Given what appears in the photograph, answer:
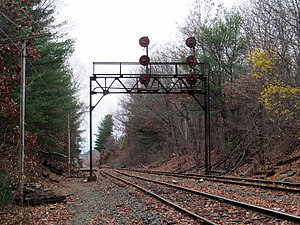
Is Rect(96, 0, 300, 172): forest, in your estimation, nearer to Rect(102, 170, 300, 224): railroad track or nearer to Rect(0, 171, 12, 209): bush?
Rect(102, 170, 300, 224): railroad track

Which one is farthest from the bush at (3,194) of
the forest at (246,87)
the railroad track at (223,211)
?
the forest at (246,87)

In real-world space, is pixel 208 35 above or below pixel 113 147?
above

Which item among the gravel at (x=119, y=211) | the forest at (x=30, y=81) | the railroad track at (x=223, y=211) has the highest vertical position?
the forest at (x=30, y=81)

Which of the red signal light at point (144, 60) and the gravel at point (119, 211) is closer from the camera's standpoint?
the gravel at point (119, 211)

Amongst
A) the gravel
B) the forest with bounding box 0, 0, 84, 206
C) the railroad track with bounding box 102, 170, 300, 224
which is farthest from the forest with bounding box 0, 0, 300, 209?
the railroad track with bounding box 102, 170, 300, 224

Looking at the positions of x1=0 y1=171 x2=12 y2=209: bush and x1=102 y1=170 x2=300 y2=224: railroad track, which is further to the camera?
x1=0 y1=171 x2=12 y2=209: bush

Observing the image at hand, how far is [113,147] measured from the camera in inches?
3356

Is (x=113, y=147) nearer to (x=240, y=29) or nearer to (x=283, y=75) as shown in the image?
(x=240, y=29)

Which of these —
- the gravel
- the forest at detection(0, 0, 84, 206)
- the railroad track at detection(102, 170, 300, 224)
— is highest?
the forest at detection(0, 0, 84, 206)

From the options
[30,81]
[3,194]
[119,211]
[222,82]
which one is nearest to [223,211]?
[119,211]

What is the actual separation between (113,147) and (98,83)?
196ft

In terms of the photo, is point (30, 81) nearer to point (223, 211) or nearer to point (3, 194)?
point (3, 194)

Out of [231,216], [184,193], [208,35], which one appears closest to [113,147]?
[208,35]

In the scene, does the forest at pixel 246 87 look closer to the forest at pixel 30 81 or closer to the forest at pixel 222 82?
the forest at pixel 222 82
